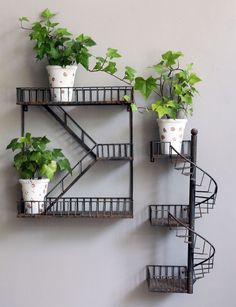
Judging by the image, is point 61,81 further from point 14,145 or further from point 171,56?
point 171,56

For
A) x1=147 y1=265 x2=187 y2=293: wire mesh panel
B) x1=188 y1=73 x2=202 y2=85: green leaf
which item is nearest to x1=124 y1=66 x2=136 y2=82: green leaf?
x1=188 y1=73 x2=202 y2=85: green leaf

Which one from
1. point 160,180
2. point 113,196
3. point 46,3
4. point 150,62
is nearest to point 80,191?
point 113,196

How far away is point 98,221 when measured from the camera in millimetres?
1548

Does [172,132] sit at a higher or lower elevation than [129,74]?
lower

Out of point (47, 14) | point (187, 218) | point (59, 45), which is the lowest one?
point (187, 218)

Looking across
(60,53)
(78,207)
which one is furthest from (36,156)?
(60,53)

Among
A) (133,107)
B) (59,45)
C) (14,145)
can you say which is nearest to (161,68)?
(133,107)

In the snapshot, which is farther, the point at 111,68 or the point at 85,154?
the point at 85,154

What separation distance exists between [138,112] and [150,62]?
0.65ft

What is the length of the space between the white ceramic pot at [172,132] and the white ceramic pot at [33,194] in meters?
0.47

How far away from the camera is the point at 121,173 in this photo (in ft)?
5.03

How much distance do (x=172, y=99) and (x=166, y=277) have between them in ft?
2.29

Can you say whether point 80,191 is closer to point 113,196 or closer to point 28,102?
point 113,196

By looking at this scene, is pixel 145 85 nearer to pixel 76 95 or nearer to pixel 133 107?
Answer: pixel 133 107
